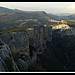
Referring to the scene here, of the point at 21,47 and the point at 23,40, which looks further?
the point at 23,40

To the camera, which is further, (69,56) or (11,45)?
(69,56)

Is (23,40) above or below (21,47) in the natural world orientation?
above

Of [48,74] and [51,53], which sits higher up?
[48,74]

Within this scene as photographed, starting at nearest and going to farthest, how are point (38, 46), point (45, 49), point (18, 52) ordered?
1. point (18, 52)
2. point (38, 46)
3. point (45, 49)

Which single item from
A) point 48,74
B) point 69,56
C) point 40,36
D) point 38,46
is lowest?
point 69,56

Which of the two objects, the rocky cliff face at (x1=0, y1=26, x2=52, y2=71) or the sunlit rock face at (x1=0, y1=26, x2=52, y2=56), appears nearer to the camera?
the rocky cliff face at (x1=0, y1=26, x2=52, y2=71)

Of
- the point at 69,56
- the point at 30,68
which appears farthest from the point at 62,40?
the point at 30,68

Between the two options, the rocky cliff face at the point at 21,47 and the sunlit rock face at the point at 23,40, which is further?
the sunlit rock face at the point at 23,40

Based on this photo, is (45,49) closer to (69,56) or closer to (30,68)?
(69,56)
